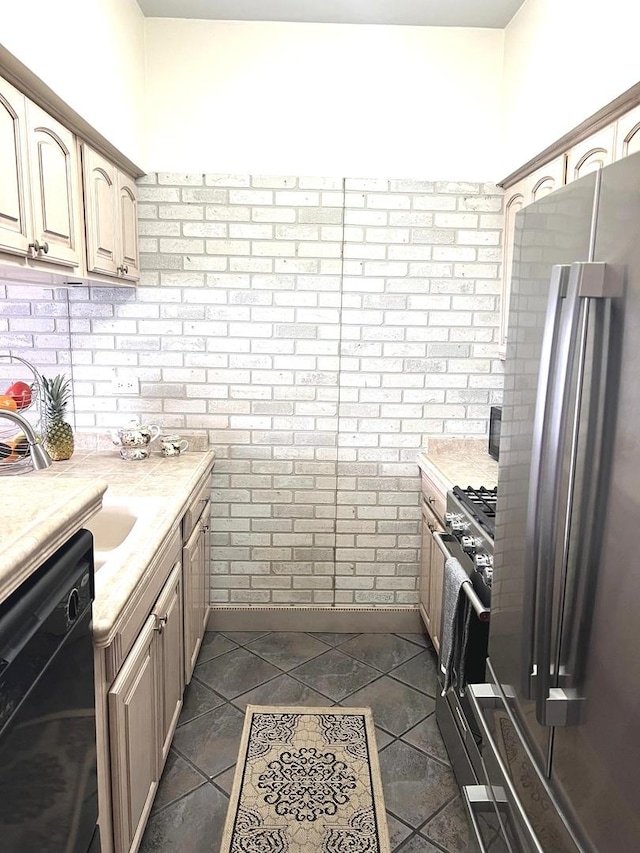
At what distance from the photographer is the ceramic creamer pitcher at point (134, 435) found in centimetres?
279

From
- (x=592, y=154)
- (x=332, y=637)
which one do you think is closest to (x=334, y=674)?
(x=332, y=637)

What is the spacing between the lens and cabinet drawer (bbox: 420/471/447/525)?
2602 millimetres

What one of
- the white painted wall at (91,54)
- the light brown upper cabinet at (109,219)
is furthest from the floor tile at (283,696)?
the white painted wall at (91,54)

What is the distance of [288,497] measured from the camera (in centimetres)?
311

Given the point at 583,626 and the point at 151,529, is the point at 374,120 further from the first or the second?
the point at 583,626

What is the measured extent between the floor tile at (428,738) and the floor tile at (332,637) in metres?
0.72

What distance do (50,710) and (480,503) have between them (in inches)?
61.2

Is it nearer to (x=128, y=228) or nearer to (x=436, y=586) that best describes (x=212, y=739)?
(x=436, y=586)

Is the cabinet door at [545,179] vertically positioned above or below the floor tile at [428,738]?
above

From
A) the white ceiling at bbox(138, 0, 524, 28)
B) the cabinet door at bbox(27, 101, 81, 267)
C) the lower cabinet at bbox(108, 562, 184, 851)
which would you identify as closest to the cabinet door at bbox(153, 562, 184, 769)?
the lower cabinet at bbox(108, 562, 184, 851)

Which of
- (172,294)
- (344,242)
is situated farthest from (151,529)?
(344,242)

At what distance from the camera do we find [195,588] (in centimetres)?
262

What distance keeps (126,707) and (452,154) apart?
2.64 meters

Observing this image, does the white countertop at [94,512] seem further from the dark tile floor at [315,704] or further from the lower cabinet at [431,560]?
the lower cabinet at [431,560]
